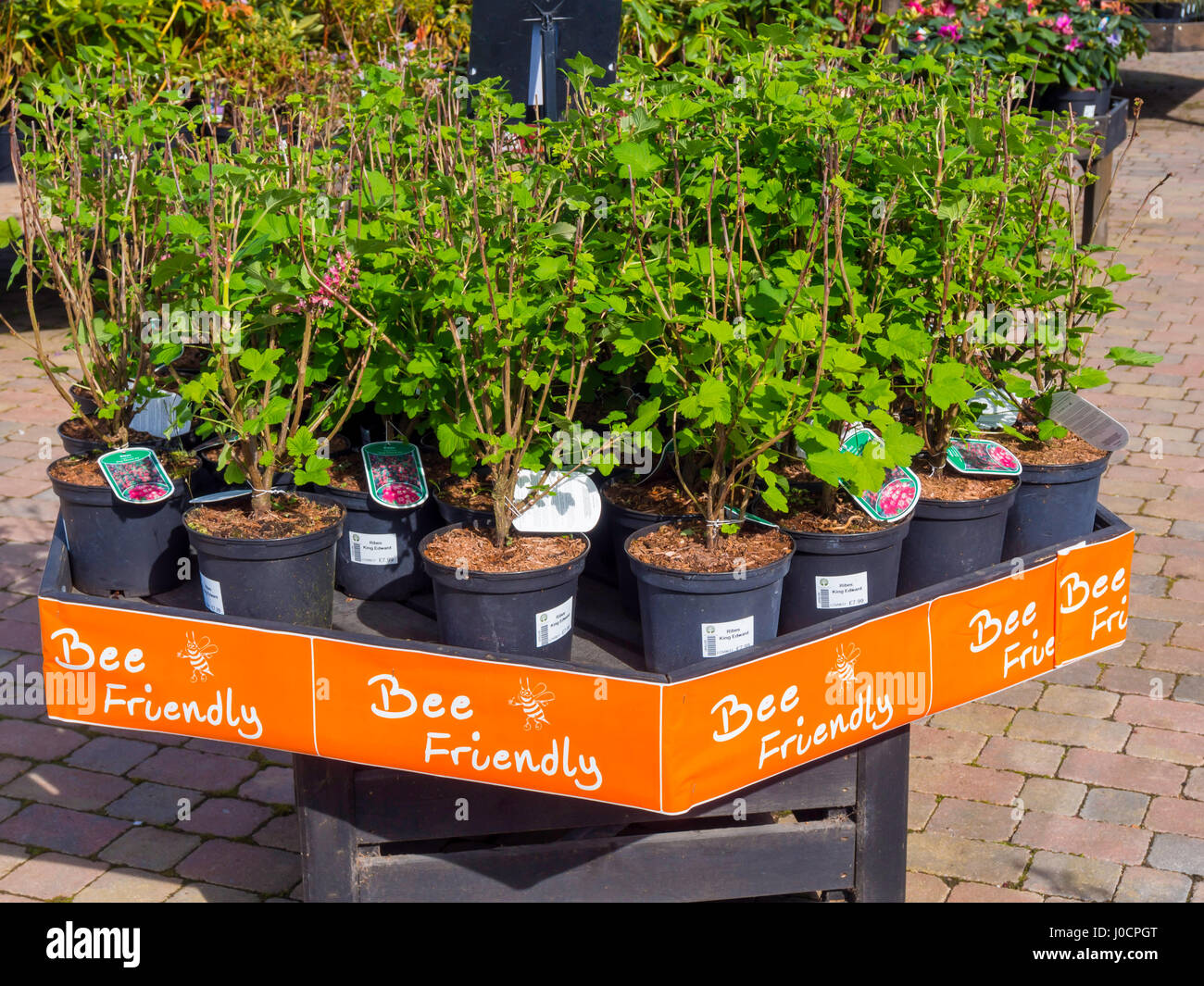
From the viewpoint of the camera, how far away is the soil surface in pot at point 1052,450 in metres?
2.73

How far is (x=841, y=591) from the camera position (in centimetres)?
245

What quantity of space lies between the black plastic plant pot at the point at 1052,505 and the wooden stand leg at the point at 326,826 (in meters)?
1.48

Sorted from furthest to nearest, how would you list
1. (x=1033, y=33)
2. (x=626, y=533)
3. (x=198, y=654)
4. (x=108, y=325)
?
(x=1033, y=33) → (x=108, y=325) → (x=626, y=533) → (x=198, y=654)

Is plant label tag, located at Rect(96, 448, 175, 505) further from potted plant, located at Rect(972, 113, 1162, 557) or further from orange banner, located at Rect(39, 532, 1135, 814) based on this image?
potted plant, located at Rect(972, 113, 1162, 557)

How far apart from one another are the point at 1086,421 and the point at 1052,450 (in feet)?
0.36

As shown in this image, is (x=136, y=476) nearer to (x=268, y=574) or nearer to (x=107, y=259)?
(x=268, y=574)

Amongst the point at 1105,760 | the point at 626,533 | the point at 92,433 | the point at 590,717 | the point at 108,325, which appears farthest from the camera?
the point at 1105,760

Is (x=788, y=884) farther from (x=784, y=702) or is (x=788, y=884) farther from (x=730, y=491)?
(x=730, y=491)

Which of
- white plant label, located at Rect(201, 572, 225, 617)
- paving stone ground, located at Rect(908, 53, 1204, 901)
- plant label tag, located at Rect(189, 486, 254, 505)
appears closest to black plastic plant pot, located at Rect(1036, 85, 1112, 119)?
paving stone ground, located at Rect(908, 53, 1204, 901)

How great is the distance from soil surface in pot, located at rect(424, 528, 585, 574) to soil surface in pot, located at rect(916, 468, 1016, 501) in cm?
74

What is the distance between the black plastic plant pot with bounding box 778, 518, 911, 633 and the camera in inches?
94.9

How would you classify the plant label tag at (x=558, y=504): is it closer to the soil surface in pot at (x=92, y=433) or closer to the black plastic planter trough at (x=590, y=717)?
the black plastic planter trough at (x=590, y=717)

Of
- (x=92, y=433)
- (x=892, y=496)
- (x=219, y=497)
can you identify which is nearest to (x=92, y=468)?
(x=92, y=433)

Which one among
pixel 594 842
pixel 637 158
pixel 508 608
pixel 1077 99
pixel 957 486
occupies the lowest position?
pixel 594 842
